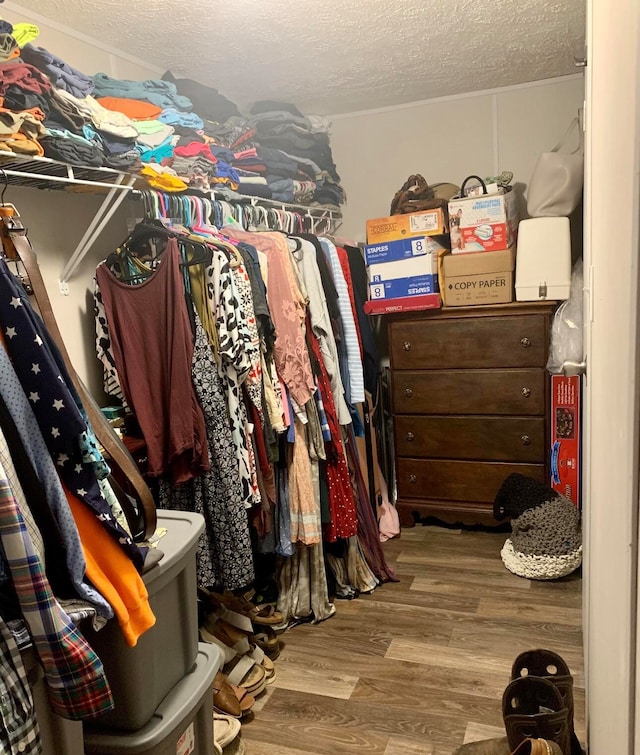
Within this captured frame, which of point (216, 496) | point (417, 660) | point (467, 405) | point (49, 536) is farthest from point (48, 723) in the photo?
point (467, 405)

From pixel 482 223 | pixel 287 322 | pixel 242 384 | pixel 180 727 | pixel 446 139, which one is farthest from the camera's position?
pixel 446 139

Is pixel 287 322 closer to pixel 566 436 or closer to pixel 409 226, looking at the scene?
pixel 409 226

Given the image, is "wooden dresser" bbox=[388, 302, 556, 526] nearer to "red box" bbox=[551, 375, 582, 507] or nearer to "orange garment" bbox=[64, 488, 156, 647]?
"red box" bbox=[551, 375, 582, 507]

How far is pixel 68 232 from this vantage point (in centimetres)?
220

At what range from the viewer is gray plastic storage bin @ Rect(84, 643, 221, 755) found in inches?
46.6

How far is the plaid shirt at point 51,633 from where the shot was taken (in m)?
0.82

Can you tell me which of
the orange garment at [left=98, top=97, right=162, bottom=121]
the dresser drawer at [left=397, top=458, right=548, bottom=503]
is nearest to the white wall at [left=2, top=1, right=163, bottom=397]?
the orange garment at [left=98, top=97, right=162, bottom=121]

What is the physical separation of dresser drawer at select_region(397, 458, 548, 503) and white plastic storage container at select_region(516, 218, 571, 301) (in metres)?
0.85

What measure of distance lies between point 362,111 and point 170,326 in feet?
7.64

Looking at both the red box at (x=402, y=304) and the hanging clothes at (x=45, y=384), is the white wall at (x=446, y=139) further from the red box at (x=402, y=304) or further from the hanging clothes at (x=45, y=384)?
the hanging clothes at (x=45, y=384)

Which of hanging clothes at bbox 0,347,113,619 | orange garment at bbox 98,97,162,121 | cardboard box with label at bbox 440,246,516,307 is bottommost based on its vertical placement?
hanging clothes at bbox 0,347,113,619

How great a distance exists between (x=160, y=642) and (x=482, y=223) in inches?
96.1

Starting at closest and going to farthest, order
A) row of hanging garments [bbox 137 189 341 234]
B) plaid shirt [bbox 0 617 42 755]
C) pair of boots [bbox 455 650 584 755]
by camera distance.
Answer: plaid shirt [bbox 0 617 42 755] < pair of boots [bbox 455 650 584 755] < row of hanging garments [bbox 137 189 341 234]

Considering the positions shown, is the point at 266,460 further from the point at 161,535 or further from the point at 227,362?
the point at 161,535
